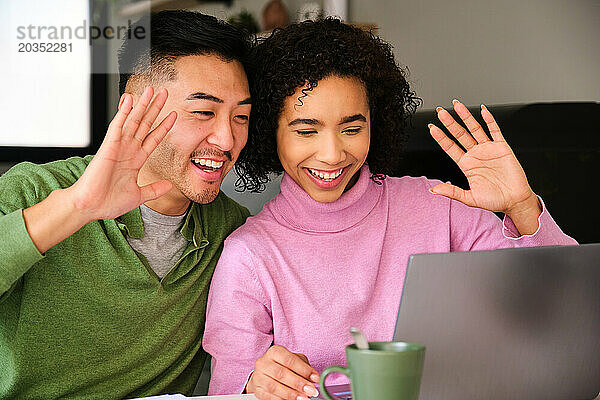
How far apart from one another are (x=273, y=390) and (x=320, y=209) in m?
0.44

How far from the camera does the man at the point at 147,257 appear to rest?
1.22m

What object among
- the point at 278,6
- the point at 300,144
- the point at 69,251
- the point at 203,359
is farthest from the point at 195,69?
the point at 278,6

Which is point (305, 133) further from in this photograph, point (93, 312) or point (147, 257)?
point (93, 312)

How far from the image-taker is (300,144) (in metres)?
1.30

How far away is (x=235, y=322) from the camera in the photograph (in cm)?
127

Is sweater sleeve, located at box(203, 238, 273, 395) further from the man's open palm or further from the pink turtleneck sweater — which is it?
the man's open palm

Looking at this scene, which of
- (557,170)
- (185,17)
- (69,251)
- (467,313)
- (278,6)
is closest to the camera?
(467,313)

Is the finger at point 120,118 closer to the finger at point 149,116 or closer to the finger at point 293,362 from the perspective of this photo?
the finger at point 149,116

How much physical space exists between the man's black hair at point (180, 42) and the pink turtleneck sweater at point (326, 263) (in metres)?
0.27

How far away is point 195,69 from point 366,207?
1.35ft

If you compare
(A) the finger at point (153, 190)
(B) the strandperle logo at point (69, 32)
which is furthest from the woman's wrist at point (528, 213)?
(B) the strandperle logo at point (69, 32)

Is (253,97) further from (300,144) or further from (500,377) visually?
(500,377)

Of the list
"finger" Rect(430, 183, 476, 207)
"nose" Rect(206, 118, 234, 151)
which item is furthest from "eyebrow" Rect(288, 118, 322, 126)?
"finger" Rect(430, 183, 476, 207)

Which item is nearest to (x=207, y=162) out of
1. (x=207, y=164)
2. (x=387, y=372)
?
(x=207, y=164)
